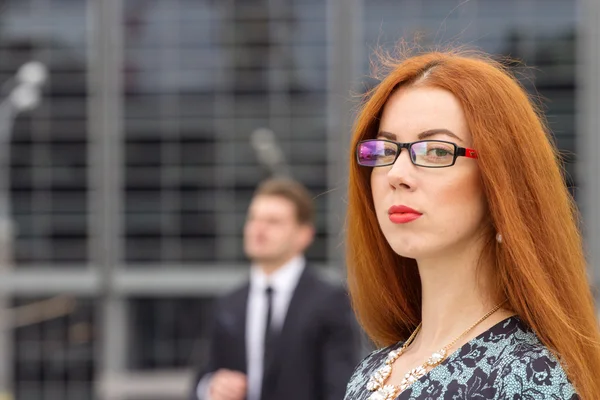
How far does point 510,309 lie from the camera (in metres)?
1.88

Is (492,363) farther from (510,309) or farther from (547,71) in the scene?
(547,71)

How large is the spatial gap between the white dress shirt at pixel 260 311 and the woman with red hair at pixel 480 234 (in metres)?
3.18

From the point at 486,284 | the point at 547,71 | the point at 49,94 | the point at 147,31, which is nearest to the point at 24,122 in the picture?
the point at 49,94

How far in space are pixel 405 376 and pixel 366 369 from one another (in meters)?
0.23

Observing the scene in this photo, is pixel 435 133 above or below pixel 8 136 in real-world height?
below

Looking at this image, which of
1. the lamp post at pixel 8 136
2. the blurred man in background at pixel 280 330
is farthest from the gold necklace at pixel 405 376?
the lamp post at pixel 8 136

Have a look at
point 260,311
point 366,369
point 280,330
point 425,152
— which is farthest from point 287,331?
point 425,152

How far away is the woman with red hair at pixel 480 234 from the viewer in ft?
5.80

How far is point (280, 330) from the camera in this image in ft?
16.9

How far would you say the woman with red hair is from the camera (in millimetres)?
1768

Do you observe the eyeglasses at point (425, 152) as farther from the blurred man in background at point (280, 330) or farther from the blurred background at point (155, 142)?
the blurred background at point (155, 142)

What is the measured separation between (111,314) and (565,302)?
127 ft

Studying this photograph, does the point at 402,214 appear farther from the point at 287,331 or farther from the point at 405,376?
the point at 287,331

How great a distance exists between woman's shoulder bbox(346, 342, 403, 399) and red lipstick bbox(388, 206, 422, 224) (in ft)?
1.23
